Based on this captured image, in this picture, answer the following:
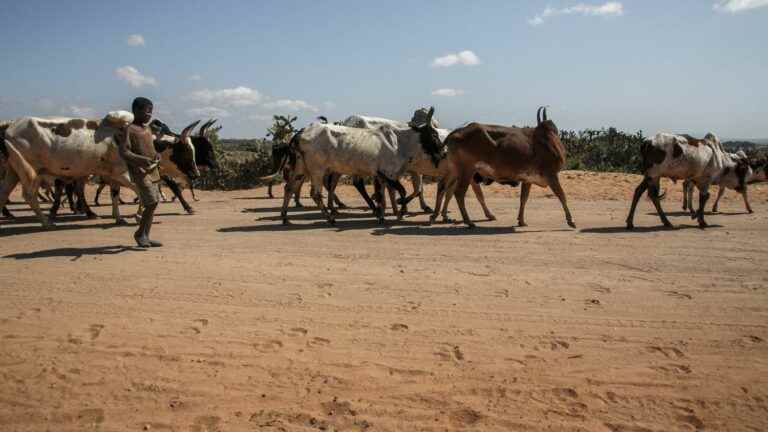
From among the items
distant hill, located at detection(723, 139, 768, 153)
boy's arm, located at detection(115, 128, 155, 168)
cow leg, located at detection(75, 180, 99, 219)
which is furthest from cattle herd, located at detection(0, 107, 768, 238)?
distant hill, located at detection(723, 139, 768, 153)

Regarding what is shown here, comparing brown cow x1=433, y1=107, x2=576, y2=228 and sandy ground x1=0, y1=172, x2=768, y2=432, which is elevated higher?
brown cow x1=433, y1=107, x2=576, y2=228

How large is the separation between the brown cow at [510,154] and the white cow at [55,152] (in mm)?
6115

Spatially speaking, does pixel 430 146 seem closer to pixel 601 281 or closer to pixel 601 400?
pixel 601 281

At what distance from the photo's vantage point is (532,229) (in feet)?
32.7

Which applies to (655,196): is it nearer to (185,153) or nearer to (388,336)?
(388,336)

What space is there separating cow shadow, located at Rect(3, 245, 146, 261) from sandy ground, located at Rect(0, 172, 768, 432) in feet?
0.18

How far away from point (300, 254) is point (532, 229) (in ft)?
14.3

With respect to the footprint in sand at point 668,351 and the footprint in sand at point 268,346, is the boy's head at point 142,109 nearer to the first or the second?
the footprint in sand at point 268,346

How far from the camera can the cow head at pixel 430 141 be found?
11758mm

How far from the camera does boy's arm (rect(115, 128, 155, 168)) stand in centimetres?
767

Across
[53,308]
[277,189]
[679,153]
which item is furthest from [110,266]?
[277,189]

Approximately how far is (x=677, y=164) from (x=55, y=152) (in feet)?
37.7

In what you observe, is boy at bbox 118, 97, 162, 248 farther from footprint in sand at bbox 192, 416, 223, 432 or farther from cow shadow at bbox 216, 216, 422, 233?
footprint in sand at bbox 192, 416, 223, 432

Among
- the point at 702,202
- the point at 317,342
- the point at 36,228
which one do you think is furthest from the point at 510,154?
the point at 36,228
